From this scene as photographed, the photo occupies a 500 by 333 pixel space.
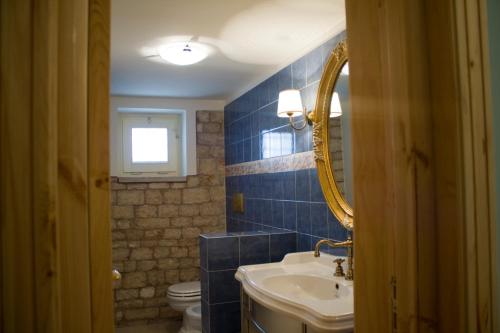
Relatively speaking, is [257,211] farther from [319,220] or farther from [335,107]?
[335,107]

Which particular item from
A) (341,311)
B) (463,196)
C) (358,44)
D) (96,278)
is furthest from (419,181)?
(341,311)

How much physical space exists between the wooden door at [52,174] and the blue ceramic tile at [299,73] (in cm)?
215

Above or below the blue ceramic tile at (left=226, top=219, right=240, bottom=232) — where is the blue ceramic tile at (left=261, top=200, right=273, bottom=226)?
above

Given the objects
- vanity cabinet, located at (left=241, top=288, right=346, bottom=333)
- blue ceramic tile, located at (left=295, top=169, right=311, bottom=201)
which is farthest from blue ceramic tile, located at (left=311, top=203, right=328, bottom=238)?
vanity cabinet, located at (left=241, top=288, right=346, bottom=333)

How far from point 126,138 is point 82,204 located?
3.77 meters

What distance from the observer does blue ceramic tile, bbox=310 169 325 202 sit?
94.1 inches

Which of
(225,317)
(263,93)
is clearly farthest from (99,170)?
(263,93)

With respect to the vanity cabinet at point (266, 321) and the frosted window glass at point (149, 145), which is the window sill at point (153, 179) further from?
the vanity cabinet at point (266, 321)

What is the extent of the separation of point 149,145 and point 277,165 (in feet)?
Answer: 6.20

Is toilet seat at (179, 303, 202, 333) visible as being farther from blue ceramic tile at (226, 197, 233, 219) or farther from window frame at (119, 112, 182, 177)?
window frame at (119, 112, 182, 177)

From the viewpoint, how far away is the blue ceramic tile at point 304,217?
253 centimetres

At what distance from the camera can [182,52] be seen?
2.63 meters

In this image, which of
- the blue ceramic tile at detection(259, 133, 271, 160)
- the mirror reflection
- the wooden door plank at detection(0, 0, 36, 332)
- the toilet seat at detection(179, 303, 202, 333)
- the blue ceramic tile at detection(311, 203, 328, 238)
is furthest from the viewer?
the toilet seat at detection(179, 303, 202, 333)

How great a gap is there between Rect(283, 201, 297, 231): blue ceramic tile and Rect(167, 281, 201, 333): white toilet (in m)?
1.21
